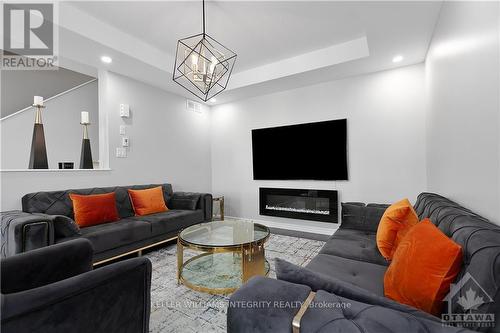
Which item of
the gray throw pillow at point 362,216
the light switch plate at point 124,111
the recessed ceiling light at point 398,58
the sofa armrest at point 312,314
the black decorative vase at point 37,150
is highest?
the recessed ceiling light at point 398,58

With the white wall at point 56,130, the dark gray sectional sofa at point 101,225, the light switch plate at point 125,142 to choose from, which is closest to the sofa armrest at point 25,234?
the dark gray sectional sofa at point 101,225

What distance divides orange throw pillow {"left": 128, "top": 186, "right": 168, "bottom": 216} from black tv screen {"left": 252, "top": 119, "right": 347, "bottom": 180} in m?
1.79

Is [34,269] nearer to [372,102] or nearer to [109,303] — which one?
[109,303]

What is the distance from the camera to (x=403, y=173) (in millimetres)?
3166

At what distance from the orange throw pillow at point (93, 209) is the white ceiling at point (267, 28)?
1747mm

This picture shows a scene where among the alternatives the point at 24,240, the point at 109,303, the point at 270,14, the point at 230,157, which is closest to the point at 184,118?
the point at 230,157

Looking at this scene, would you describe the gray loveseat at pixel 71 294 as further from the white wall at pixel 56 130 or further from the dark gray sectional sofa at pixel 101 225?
the white wall at pixel 56 130

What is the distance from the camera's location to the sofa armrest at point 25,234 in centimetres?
180

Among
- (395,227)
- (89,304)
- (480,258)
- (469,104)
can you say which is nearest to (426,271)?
(480,258)

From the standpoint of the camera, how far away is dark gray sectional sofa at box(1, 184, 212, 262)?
186 cm

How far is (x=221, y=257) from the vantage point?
2680 mm

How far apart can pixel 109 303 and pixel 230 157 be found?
12.7ft

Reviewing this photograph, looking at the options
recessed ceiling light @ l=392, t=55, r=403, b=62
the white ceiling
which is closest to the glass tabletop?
the white ceiling

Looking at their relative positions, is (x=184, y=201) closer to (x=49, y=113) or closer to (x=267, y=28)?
(x=267, y=28)
